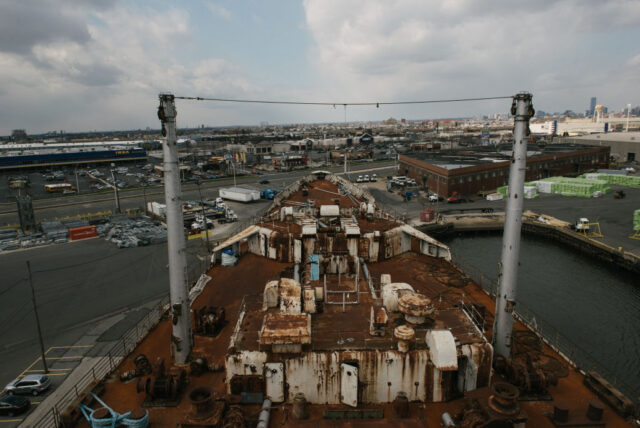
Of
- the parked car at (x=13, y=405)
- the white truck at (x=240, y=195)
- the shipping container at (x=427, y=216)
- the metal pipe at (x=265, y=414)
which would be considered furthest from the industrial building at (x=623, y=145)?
the parked car at (x=13, y=405)

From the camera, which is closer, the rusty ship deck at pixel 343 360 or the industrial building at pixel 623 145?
the rusty ship deck at pixel 343 360

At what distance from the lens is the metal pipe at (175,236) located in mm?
14070

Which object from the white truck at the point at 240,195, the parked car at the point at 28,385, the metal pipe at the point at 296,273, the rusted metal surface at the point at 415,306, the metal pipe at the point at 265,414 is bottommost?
the parked car at the point at 28,385

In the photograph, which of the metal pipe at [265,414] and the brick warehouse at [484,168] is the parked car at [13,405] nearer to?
the metal pipe at [265,414]

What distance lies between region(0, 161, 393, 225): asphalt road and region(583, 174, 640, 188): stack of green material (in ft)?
153

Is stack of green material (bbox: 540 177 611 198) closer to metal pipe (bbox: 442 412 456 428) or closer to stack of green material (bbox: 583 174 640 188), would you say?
stack of green material (bbox: 583 174 640 188)

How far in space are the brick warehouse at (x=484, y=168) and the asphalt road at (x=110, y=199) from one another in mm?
20074

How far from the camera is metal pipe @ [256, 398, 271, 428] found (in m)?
11.1

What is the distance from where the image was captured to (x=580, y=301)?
3253cm

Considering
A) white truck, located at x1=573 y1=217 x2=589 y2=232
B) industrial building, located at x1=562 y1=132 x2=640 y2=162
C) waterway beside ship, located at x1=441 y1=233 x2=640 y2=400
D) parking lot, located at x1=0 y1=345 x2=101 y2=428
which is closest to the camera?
parking lot, located at x1=0 y1=345 x2=101 y2=428

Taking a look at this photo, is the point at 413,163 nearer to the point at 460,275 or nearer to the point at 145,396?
the point at 460,275

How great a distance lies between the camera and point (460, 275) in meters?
22.5

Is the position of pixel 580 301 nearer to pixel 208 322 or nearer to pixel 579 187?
pixel 208 322

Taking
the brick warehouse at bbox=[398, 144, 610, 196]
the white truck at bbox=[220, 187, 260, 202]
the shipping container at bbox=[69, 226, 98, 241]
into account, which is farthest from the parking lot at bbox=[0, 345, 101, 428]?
the brick warehouse at bbox=[398, 144, 610, 196]
